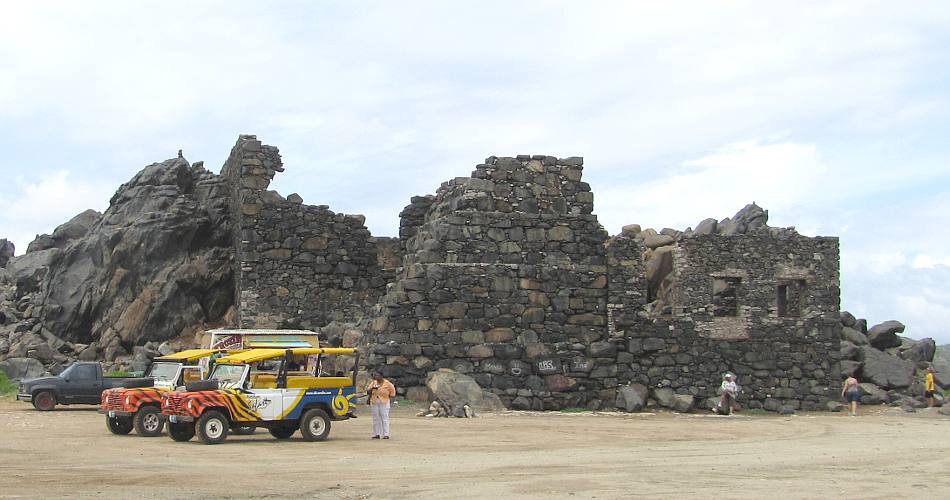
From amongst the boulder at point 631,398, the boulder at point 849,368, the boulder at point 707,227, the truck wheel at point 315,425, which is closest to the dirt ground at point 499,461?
the truck wheel at point 315,425

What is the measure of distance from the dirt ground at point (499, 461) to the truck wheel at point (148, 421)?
0.31 metres

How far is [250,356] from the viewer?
15469 mm

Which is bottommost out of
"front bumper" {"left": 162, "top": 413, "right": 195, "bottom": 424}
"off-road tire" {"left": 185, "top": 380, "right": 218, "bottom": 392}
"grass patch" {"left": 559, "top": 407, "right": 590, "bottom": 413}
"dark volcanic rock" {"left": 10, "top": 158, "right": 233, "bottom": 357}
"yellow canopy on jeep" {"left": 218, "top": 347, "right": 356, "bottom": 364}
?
"grass patch" {"left": 559, "top": 407, "right": 590, "bottom": 413}

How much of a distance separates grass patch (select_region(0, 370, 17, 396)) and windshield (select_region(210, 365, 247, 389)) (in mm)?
12398

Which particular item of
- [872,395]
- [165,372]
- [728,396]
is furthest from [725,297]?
[165,372]

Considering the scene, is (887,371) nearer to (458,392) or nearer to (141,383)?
(458,392)

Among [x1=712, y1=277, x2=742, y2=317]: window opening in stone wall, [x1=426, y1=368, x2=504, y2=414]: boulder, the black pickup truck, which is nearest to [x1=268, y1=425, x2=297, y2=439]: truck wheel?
[x1=426, y1=368, x2=504, y2=414]: boulder

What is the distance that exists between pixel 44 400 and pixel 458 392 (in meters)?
9.11

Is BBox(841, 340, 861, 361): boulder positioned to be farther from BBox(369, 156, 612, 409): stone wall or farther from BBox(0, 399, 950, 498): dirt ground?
BBox(369, 156, 612, 409): stone wall

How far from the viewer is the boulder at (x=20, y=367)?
26625 mm

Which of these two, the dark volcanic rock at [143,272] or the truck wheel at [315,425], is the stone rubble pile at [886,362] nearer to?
the truck wheel at [315,425]

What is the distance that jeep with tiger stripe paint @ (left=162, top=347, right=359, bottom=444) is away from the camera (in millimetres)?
14828

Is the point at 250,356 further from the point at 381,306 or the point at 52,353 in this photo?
the point at 52,353

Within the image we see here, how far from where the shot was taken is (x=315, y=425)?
15.4 m
